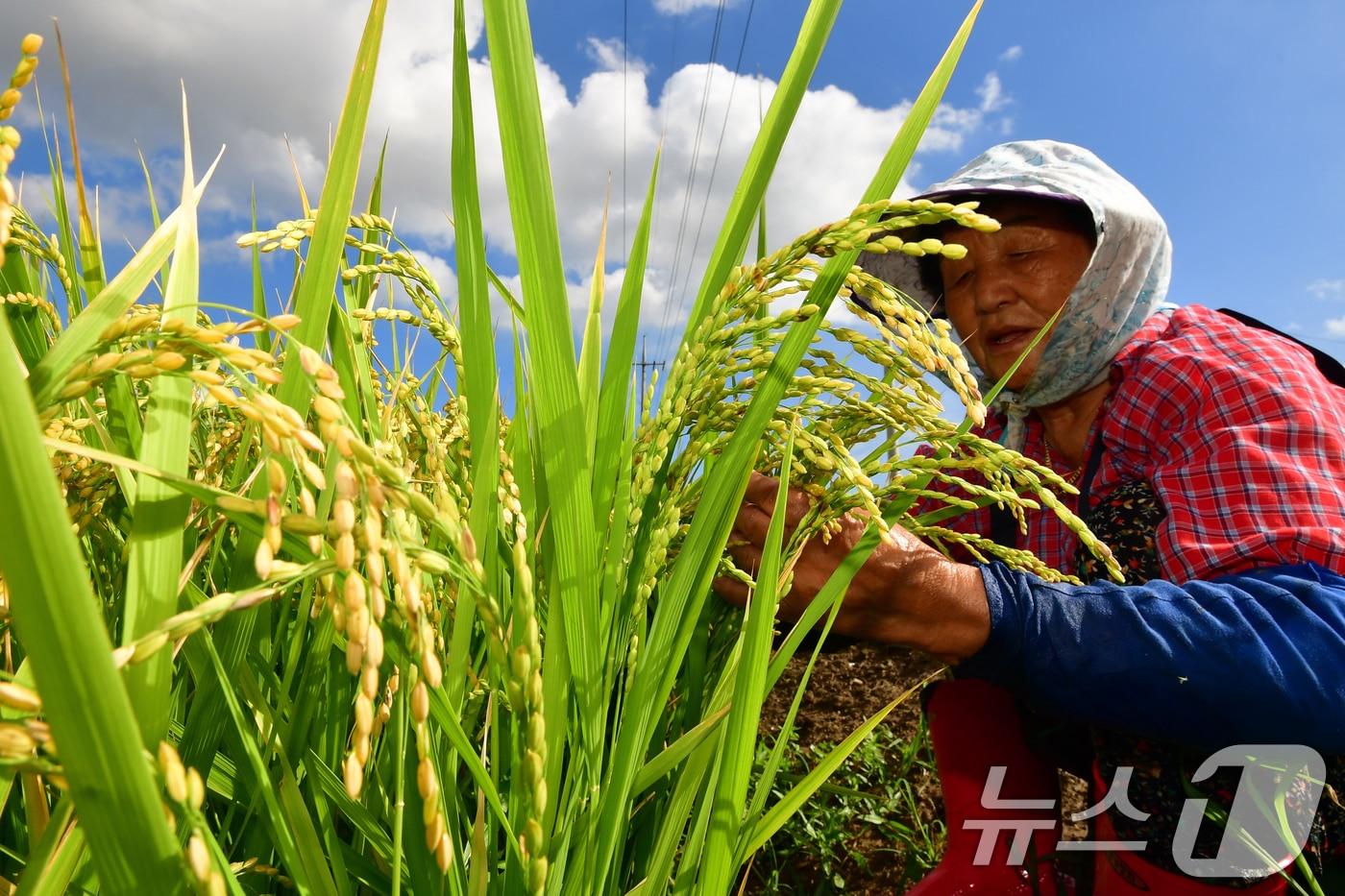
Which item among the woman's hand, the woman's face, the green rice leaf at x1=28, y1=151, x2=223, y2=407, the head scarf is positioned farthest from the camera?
the woman's face

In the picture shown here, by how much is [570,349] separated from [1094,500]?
219 centimetres

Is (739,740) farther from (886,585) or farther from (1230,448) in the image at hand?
(1230,448)

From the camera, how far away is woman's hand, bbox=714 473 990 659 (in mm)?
1374

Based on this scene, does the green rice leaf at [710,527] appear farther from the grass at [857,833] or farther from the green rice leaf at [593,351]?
the grass at [857,833]

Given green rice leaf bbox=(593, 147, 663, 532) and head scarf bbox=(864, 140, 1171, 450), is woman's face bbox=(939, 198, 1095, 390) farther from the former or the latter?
green rice leaf bbox=(593, 147, 663, 532)

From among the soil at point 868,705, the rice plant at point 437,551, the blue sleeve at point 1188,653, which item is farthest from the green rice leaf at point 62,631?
the soil at point 868,705

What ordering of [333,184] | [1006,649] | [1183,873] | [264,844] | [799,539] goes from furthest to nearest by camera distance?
[1183,873] → [1006,649] → [799,539] → [264,844] → [333,184]

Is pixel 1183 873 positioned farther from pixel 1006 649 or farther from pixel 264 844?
pixel 264 844

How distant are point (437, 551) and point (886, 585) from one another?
3.55 feet

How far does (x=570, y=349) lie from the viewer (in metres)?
Result: 0.72

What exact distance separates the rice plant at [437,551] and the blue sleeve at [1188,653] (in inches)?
35.6

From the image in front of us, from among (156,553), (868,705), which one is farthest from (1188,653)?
(868,705)

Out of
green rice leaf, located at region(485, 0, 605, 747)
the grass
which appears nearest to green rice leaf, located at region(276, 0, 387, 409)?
green rice leaf, located at region(485, 0, 605, 747)

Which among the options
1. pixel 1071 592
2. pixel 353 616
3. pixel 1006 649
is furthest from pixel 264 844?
pixel 1071 592
